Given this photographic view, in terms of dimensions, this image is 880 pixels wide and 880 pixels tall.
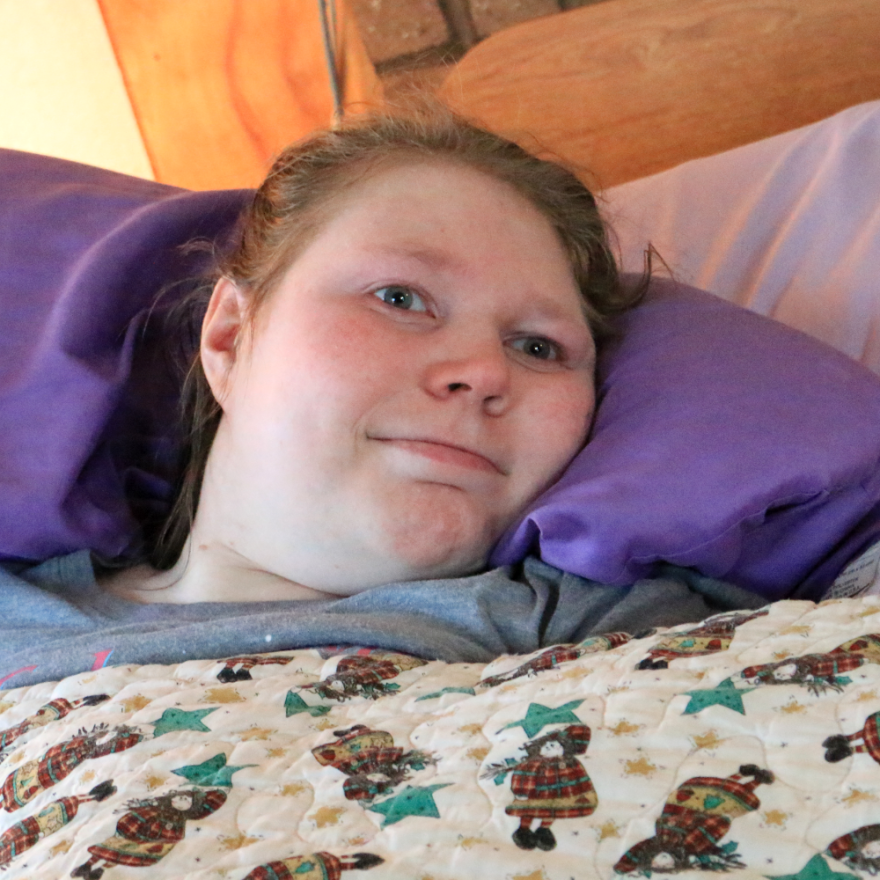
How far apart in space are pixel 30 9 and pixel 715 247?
1664 millimetres

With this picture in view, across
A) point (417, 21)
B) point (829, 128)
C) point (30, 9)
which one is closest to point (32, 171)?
point (417, 21)

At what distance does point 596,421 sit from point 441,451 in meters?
0.20

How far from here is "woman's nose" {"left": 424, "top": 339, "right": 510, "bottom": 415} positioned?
87 centimetres

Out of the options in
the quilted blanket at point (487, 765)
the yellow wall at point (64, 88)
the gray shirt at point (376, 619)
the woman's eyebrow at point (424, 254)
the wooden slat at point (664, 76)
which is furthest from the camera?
the yellow wall at point (64, 88)

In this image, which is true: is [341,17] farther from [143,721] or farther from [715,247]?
[143,721]

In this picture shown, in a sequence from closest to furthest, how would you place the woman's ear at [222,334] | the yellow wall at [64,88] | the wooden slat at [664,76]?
the woman's ear at [222,334]
the wooden slat at [664,76]
the yellow wall at [64,88]

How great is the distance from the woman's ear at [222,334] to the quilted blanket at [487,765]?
389 millimetres

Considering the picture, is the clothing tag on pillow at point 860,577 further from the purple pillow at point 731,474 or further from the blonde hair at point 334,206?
the blonde hair at point 334,206

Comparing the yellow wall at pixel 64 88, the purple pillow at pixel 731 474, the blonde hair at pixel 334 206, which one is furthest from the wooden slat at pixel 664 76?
the yellow wall at pixel 64 88

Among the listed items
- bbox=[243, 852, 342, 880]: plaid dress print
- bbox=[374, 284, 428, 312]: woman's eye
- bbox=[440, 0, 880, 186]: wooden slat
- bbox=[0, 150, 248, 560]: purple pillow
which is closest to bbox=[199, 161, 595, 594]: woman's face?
bbox=[374, 284, 428, 312]: woman's eye

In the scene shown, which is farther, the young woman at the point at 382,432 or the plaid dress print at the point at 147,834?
the young woman at the point at 382,432

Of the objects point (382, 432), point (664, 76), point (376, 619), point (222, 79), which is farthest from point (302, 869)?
point (222, 79)

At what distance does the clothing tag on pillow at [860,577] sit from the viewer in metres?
0.81

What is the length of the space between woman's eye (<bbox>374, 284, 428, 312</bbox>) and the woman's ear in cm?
17
